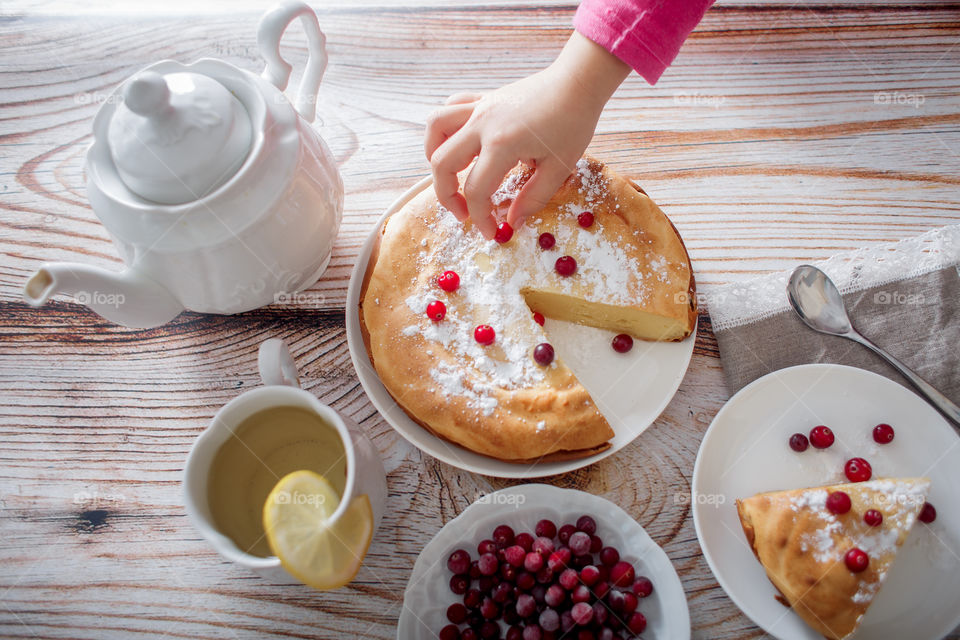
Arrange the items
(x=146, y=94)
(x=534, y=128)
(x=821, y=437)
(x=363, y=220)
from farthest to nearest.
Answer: (x=363, y=220) → (x=821, y=437) → (x=534, y=128) → (x=146, y=94)

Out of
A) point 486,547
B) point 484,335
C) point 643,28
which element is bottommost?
Result: point 486,547

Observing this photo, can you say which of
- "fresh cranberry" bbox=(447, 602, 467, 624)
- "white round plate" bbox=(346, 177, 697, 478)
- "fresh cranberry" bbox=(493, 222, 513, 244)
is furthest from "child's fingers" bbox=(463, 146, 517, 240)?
"fresh cranberry" bbox=(447, 602, 467, 624)

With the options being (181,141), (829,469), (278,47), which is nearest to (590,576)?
(829,469)

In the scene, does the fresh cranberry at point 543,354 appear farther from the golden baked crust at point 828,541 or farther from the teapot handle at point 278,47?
the teapot handle at point 278,47

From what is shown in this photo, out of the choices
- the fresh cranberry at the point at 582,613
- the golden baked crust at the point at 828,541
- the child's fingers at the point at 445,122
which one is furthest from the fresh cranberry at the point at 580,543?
the child's fingers at the point at 445,122

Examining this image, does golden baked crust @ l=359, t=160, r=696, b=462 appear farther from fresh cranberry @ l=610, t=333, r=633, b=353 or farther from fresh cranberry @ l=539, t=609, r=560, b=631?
fresh cranberry @ l=539, t=609, r=560, b=631

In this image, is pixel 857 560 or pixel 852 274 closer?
pixel 857 560

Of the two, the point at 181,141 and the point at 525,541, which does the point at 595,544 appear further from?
the point at 181,141
